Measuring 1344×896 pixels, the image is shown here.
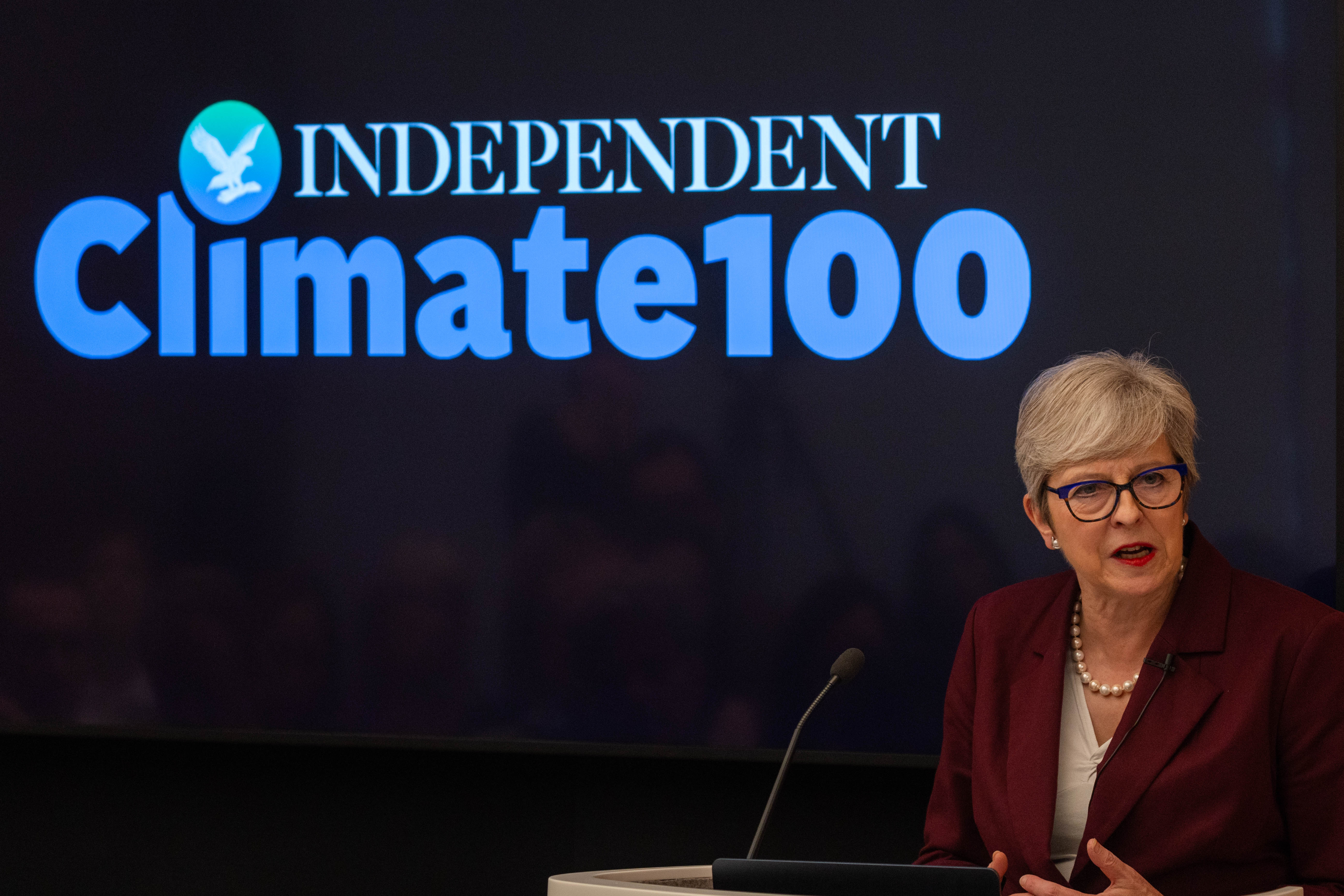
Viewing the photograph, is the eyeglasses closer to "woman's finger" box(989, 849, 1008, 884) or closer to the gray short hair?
the gray short hair

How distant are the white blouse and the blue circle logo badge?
2026mm

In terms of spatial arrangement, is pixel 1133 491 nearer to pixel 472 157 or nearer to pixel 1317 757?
pixel 1317 757

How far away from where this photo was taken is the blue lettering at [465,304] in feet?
8.54

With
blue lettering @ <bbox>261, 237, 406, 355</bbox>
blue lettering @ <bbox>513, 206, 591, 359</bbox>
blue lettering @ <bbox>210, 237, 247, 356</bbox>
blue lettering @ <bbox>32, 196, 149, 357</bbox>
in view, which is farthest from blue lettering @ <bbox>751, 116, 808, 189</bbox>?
blue lettering @ <bbox>32, 196, 149, 357</bbox>

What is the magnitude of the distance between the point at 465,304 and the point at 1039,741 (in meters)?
1.53

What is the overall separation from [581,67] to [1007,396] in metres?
1.16

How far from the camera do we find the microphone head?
1785mm

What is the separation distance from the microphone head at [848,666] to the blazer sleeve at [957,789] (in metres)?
0.21

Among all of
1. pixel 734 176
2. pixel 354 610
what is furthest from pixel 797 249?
pixel 354 610

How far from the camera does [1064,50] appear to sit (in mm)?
2438

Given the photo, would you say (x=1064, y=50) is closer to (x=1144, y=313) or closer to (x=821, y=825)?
(x=1144, y=313)

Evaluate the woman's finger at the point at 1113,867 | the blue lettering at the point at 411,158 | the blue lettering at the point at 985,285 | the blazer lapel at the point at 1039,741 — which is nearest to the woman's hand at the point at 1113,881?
the woman's finger at the point at 1113,867

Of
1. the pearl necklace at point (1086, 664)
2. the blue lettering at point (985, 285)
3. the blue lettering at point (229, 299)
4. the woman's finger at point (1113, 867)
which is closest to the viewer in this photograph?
the woman's finger at point (1113, 867)

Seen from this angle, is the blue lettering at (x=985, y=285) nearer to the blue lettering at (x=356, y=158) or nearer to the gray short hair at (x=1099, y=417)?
the gray short hair at (x=1099, y=417)
